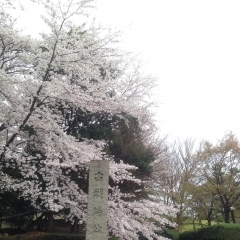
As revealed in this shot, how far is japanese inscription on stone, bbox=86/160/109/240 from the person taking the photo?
629 centimetres

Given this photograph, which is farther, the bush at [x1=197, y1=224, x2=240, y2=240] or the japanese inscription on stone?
the bush at [x1=197, y1=224, x2=240, y2=240]

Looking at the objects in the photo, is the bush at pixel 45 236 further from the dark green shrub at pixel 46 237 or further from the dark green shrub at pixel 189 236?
the dark green shrub at pixel 189 236

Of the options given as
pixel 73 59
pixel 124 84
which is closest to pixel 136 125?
pixel 124 84

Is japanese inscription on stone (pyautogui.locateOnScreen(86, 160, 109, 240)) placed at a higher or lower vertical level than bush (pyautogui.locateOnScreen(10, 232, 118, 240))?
higher

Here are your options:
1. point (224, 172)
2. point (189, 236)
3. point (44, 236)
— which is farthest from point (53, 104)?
point (224, 172)

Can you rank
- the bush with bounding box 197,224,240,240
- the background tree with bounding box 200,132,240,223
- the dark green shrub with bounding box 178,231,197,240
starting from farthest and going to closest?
the background tree with bounding box 200,132,240,223 < the dark green shrub with bounding box 178,231,197,240 < the bush with bounding box 197,224,240,240

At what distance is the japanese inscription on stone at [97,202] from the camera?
247 inches

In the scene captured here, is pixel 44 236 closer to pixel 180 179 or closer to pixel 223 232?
pixel 223 232

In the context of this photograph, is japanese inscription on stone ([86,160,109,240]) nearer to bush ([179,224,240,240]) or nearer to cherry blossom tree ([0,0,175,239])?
cherry blossom tree ([0,0,175,239])

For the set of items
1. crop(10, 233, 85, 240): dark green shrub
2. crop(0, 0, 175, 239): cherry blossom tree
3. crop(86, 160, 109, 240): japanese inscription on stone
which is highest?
crop(0, 0, 175, 239): cherry blossom tree

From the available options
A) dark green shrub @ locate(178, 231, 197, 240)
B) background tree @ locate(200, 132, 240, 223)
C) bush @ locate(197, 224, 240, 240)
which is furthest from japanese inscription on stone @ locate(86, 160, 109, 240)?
background tree @ locate(200, 132, 240, 223)

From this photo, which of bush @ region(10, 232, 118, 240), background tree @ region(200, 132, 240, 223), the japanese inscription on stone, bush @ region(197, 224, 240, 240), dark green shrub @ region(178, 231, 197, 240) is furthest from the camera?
background tree @ region(200, 132, 240, 223)

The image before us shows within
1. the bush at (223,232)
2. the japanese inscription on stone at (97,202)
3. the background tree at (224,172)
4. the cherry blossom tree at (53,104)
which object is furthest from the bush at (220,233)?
the japanese inscription on stone at (97,202)

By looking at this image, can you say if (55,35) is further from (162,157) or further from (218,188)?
(218,188)
